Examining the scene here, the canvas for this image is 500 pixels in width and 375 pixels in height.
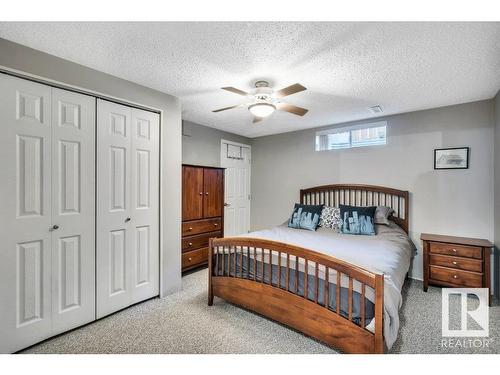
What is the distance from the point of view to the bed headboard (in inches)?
134

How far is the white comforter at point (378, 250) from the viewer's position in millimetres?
1661

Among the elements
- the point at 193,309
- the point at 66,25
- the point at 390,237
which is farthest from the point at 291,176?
the point at 66,25

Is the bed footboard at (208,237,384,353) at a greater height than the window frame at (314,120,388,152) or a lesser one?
lesser

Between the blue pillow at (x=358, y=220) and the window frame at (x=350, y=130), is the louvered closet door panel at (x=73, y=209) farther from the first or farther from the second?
the window frame at (x=350, y=130)

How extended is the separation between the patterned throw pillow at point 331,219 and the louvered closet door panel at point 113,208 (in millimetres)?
2454

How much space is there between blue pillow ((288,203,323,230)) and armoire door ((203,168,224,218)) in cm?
116

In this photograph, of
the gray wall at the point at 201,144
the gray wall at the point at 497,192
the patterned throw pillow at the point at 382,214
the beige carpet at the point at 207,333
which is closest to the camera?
the beige carpet at the point at 207,333

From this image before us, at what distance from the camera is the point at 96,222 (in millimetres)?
2256

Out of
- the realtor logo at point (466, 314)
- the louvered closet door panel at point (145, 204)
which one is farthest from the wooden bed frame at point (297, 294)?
the realtor logo at point (466, 314)

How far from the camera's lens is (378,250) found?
7.79 feet

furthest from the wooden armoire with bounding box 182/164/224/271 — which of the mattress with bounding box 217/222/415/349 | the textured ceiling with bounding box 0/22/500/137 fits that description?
the textured ceiling with bounding box 0/22/500/137

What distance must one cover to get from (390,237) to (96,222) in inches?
124

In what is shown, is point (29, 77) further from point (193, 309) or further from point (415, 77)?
point (415, 77)

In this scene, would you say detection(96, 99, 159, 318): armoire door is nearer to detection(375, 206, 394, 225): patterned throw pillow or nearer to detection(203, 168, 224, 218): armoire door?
detection(203, 168, 224, 218): armoire door
